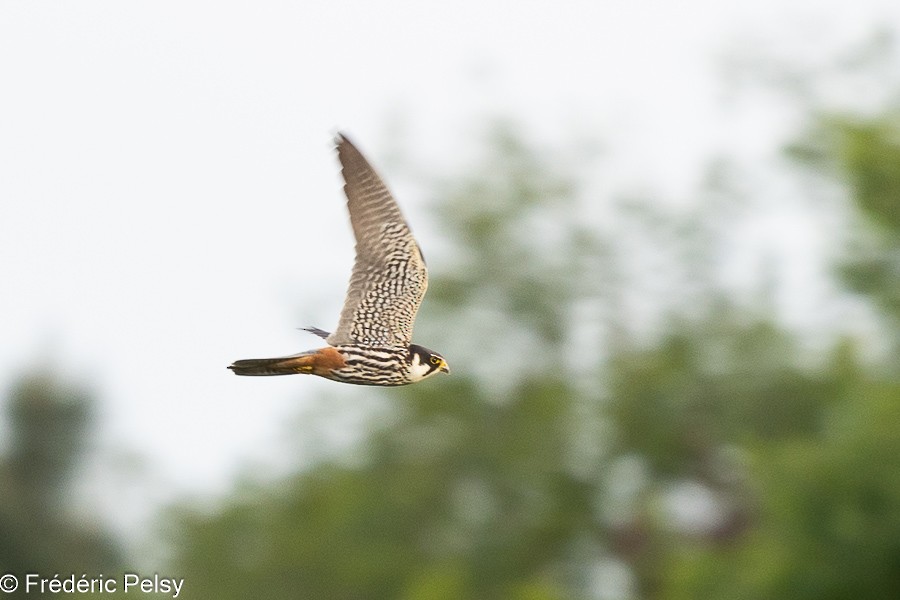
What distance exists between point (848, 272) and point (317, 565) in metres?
9.25

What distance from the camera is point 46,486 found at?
114 ft

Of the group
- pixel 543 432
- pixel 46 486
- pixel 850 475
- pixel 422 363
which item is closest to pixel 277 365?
pixel 422 363

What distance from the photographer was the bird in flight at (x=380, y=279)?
Result: 1018cm

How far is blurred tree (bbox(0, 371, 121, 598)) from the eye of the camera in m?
31.2

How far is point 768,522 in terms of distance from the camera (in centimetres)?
2159

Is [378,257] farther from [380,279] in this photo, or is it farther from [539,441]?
[539,441]

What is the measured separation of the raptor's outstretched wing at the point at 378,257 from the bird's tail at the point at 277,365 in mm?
694

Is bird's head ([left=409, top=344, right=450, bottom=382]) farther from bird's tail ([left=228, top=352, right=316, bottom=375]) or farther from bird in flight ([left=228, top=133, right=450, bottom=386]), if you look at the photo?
bird's tail ([left=228, top=352, right=316, bottom=375])

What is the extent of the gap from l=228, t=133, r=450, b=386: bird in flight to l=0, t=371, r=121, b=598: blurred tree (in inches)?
825

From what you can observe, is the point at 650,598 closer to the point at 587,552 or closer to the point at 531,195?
the point at 587,552

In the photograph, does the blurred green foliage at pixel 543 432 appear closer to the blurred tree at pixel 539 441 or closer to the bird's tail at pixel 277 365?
the blurred tree at pixel 539 441

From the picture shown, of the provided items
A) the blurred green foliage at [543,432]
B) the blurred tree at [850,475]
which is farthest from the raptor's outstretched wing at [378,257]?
the blurred green foliage at [543,432]

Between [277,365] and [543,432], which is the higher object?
[543,432]

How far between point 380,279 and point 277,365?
112cm
